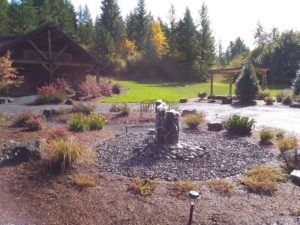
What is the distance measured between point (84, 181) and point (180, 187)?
6.37ft

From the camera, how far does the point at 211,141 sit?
35.5ft

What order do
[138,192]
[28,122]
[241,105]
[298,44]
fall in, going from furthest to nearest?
[298,44], [241,105], [28,122], [138,192]

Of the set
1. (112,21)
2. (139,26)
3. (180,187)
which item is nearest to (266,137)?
(180,187)

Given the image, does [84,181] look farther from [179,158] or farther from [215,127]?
[215,127]

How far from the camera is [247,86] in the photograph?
80.4ft

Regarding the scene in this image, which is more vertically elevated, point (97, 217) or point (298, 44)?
point (298, 44)

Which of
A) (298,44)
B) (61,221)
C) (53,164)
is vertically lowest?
(61,221)

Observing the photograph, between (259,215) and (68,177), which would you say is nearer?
(259,215)

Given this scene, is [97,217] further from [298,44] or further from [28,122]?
[298,44]

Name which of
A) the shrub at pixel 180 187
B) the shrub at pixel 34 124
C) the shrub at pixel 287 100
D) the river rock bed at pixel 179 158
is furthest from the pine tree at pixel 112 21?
the shrub at pixel 180 187

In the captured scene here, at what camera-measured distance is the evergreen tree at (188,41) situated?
50.7m

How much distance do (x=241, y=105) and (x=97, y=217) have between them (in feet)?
62.6

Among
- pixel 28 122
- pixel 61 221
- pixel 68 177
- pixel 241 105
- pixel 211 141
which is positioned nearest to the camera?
pixel 61 221

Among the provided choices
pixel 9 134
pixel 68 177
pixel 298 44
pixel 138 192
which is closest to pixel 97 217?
pixel 138 192
